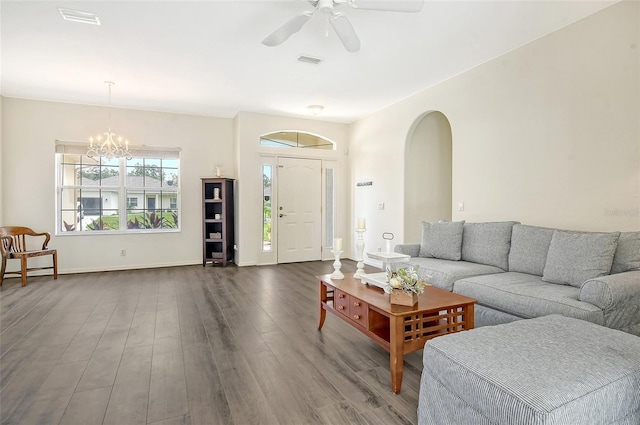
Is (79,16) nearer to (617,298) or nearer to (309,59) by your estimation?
(309,59)

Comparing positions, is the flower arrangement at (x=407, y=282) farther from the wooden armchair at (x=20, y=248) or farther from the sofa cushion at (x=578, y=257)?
the wooden armchair at (x=20, y=248)

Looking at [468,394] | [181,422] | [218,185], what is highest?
[218,185]

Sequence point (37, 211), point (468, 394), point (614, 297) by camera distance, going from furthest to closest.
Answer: point (37, 211)
point (614, 297)
point (468, 394)

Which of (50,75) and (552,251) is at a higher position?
(50,75)

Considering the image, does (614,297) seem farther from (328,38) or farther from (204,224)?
(204,224)

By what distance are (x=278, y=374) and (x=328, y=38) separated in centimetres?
305

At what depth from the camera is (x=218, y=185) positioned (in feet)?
21.0

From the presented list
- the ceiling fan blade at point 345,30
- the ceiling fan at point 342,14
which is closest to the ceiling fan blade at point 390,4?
the ceiling fan at point 342,14

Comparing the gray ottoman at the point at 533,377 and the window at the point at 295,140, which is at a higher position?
the window at the point at 295,140

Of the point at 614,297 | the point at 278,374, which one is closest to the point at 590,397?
the point at 614,297

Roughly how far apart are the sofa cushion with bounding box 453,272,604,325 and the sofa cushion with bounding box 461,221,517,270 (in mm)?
340

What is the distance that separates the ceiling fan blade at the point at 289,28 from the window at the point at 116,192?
13.2ft

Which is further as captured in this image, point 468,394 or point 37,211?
point 37,211

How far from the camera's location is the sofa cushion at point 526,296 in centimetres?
213
